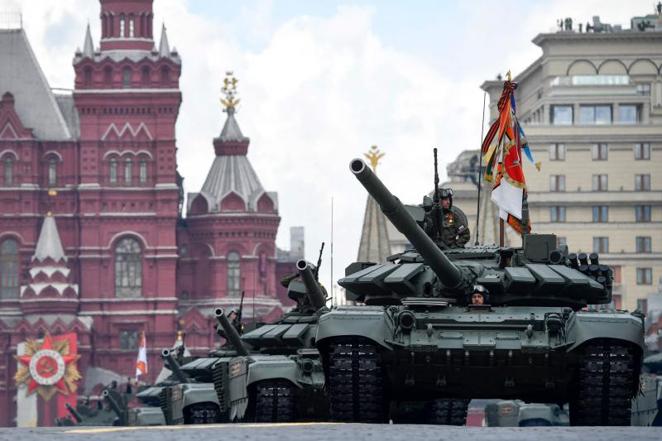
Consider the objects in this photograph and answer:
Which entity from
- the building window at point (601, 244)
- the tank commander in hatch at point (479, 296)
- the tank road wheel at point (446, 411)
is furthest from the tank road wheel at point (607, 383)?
the building window at point (601, 244)

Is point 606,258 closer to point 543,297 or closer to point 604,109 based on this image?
point 604,109

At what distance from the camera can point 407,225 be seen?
27234mm

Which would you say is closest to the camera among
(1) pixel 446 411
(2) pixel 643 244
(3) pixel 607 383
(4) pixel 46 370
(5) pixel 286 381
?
(3) pixel 607 383

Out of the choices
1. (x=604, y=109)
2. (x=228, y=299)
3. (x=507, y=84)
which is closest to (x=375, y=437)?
(x=507, y=84)

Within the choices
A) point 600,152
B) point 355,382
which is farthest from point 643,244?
point 355,382

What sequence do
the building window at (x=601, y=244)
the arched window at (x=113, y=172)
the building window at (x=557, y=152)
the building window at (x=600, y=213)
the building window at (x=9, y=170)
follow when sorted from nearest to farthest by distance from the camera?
the arched window at (x=113, y=172) < the building window at (x=9, y=170) < the building window at (x=601, y=244) < the building window at (x=557, y=152) < the building window at (x=600, y=213)

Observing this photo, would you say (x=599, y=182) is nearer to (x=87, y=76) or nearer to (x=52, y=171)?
(x=87, y=76)

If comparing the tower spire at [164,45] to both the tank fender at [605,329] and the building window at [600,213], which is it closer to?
the building window at [600,213]

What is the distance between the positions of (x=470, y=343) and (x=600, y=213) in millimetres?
111230

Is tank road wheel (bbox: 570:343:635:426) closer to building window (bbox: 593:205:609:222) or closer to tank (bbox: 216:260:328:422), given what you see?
tank (bbox: 216:260:328:422)

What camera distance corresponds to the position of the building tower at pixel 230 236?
432 feet

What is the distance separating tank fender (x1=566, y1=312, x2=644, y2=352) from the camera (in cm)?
2670

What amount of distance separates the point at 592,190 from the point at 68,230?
28983 millimetres

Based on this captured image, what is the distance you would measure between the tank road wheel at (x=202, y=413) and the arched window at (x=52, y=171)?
296 feet
